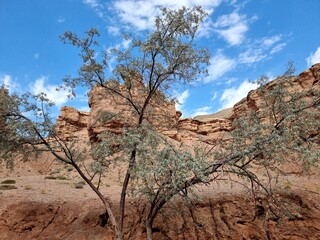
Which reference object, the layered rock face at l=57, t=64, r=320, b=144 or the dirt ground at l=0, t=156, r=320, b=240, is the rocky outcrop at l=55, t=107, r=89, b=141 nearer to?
the layered rock face at l=57, t=64, r=320, b=144

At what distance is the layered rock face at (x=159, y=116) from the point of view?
1609 cm

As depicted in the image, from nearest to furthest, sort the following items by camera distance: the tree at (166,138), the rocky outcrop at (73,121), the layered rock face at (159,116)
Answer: the tree at (166,138) → the layered rock face at (159,116) → the rocky outcrop at (73,121)

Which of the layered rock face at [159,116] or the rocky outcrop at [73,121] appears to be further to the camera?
the rocky outcrop at [73,121]

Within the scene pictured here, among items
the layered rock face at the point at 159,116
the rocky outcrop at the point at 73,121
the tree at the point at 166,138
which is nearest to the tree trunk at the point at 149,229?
the tree at the point at 166,138

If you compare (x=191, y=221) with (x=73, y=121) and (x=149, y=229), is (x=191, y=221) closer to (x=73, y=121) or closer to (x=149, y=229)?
→ (x=149, y=229)

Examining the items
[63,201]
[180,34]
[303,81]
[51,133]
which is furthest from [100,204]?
[303,81]

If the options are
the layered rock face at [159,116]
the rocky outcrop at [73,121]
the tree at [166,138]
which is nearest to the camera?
the tree at [166,138]

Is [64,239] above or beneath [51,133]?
beneath

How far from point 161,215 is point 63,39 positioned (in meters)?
9.46

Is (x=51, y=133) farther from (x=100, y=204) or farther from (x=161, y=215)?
(x=161, y=215)

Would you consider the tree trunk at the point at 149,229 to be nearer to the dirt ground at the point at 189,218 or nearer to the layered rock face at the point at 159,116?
the dirt ground at the point at 189,218

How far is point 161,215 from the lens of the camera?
15.0 metres

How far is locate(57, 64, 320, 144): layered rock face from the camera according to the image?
1609 cm

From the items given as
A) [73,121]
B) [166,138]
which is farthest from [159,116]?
[73,121]
